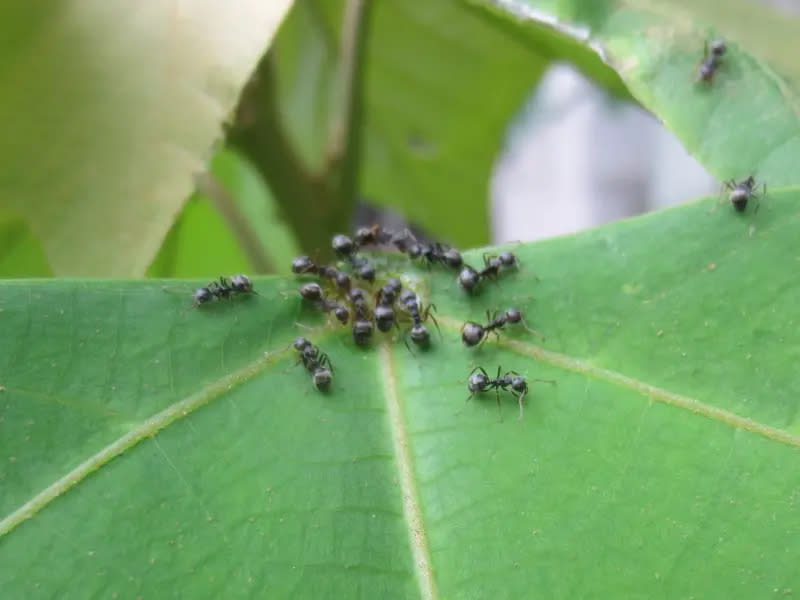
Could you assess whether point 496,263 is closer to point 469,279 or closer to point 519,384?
point 469,279

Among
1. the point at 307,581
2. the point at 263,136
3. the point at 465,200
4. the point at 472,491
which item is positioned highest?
the point at 465,200

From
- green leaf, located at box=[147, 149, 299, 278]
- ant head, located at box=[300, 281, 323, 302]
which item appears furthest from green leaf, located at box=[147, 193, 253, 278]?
ant head, located at box=[300, 281, 323, 302]

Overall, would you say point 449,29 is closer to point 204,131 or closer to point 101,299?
point 204,131

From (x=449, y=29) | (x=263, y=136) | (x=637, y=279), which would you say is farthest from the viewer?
(x=449, y=29)

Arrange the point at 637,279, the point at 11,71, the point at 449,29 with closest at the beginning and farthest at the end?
the point at 637,279
the point at 11,71
the point at 449,29

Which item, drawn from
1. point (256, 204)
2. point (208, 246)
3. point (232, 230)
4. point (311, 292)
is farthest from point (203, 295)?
point (256, 204)

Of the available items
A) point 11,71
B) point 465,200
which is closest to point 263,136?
point 11,71

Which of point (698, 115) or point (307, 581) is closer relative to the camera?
point (307, 581)

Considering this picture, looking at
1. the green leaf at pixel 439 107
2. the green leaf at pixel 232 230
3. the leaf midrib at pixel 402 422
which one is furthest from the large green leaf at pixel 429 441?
the green leaf at pixel 439 107
